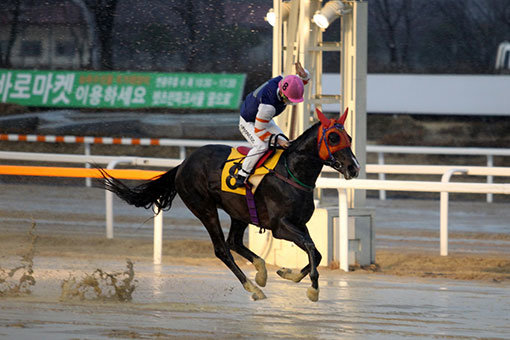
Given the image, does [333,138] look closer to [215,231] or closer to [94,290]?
[215,231]

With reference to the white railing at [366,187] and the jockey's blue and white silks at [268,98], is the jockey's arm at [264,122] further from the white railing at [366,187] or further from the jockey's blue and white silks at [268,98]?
the white railing at [366,187]

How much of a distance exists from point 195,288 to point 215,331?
161cm

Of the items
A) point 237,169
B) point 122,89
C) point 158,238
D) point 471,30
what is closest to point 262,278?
point 237,169

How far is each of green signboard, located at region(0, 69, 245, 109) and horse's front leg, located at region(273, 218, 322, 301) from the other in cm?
1081

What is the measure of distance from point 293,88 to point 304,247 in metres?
0.96

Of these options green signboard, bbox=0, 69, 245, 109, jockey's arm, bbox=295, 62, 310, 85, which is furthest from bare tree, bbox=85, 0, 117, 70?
jockey's arm, bbox=295, 62, 310, 85

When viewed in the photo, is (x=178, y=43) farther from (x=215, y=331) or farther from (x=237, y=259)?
(x=215, y=331)

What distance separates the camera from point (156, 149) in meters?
18.6

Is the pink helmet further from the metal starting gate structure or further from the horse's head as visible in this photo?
the metal starting gate structure

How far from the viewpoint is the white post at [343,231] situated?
308 inches

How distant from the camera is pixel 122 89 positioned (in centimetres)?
1703

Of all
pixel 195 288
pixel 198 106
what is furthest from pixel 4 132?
pixel 195 288

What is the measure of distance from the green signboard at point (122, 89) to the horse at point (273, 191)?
9.79 m

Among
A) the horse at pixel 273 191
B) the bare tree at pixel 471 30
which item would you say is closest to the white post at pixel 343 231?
the horse at pixel 273 191
